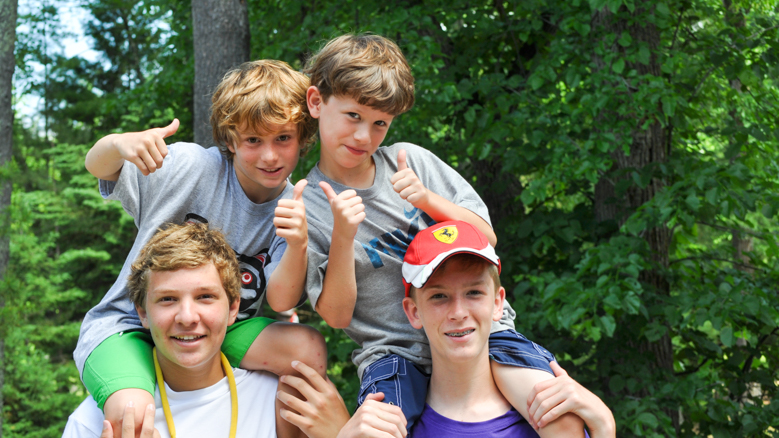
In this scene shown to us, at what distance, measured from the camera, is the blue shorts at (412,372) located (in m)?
2.09

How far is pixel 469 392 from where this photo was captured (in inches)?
84.4

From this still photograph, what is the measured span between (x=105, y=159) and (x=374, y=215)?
3.19 ft

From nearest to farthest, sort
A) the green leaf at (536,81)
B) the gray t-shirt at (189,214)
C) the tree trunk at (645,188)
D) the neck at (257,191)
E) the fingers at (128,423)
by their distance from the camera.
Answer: the fingers at (128,423) → the gray t-shirt at (189,214) → the neck at (257,191) → the green leaf at (536,81) → the tree trunk at (645,188)

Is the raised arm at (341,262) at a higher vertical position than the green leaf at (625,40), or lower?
lower

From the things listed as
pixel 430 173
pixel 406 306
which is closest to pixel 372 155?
pixel 430 173

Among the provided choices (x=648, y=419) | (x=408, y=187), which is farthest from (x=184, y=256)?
(x=648, y=419)

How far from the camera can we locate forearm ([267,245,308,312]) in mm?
2018

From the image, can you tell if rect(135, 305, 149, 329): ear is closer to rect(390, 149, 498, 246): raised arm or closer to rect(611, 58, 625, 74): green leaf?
rect(390, 149, 498, 246): raised arm

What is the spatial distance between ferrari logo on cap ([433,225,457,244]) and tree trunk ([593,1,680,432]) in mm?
2386

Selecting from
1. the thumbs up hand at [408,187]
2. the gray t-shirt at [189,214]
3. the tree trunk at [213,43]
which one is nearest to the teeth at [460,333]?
the thumbs up hand at [408,187]

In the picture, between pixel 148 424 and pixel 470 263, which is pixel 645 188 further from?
pixel 148 424

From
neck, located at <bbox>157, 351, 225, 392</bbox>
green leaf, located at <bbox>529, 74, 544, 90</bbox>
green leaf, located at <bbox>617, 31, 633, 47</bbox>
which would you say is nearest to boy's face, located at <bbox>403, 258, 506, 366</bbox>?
neck, located at <bbox>157, 351, 225, 392</bbox>

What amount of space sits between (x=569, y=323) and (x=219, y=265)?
204 centimetres

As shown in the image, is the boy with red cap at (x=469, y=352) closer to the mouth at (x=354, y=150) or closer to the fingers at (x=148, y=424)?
the mouth at (x=354, y=150)
